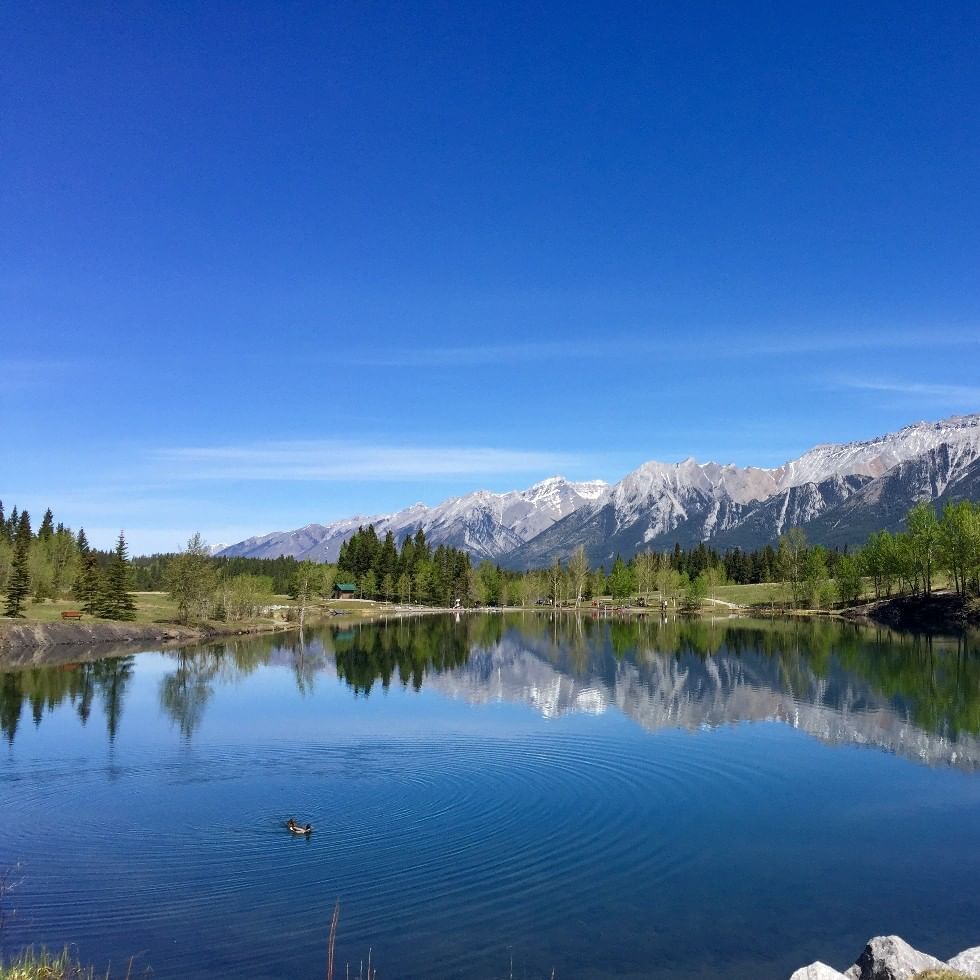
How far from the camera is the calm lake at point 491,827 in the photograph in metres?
19.0

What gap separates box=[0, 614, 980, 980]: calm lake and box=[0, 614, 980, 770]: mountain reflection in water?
21.1 inches

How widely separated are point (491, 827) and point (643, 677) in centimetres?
4714

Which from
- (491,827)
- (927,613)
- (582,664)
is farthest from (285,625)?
(491,827)

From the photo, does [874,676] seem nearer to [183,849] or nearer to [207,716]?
[207,716]

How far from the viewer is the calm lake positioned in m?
19.0

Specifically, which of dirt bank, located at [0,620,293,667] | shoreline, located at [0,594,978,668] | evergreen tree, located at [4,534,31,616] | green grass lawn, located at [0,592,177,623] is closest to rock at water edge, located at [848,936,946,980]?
shoreline, located at [0,594,978,668]

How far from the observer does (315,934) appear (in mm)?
19266

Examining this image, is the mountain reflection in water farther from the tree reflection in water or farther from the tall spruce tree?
the tall spruce tree

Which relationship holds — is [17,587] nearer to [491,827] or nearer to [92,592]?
[92,592]

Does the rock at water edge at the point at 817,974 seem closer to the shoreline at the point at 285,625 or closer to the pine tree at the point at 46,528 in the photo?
the shoreline at the point at 285,625

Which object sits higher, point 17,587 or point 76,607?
point 17,587

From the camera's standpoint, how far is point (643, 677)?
72.6 m

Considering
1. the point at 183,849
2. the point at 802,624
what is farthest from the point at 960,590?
the point at 183,849

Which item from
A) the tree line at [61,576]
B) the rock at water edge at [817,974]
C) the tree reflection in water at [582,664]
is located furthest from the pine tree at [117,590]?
the rock at water edge at [817,974]
